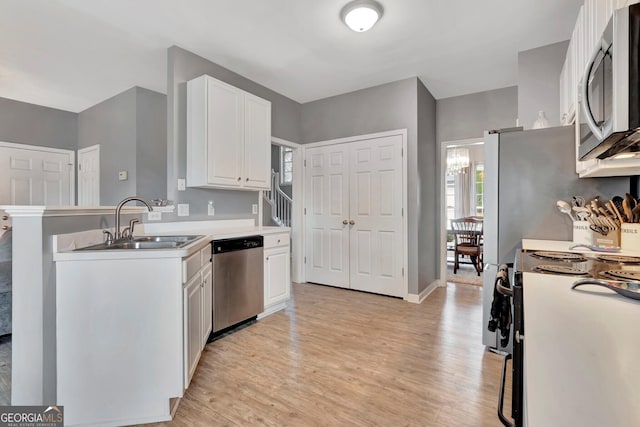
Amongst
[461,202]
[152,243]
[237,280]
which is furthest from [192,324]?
[461,202]

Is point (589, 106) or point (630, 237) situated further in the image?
point (630, 237)

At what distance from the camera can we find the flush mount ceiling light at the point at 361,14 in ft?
7.39

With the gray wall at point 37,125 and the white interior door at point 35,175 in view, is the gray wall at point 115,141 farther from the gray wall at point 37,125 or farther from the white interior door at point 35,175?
the white interior door at point 35,175

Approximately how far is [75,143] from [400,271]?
5233 mm

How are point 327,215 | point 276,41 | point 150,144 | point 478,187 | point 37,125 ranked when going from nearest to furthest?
point 276,41 → point 150,144 → point 327,215 → point 37,125 → point 478,187

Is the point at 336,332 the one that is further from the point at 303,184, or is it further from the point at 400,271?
the point at 303,184

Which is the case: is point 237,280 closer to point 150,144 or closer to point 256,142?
point 256,142

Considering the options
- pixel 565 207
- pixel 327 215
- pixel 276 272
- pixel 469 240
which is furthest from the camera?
pixel 469 240

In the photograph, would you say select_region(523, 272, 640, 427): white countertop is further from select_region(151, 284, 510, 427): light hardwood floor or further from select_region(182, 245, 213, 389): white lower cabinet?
select_region(182, 245, 213, 389): white lower cabinet

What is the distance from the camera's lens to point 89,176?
450cm

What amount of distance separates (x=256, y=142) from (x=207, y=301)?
1744mm

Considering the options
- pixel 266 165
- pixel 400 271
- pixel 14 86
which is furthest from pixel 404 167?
pixel 14 86

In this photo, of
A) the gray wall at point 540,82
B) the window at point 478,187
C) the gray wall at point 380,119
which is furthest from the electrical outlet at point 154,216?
the window at point 478,187

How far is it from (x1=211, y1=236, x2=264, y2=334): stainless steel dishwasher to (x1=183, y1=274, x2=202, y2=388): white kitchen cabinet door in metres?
0.45
